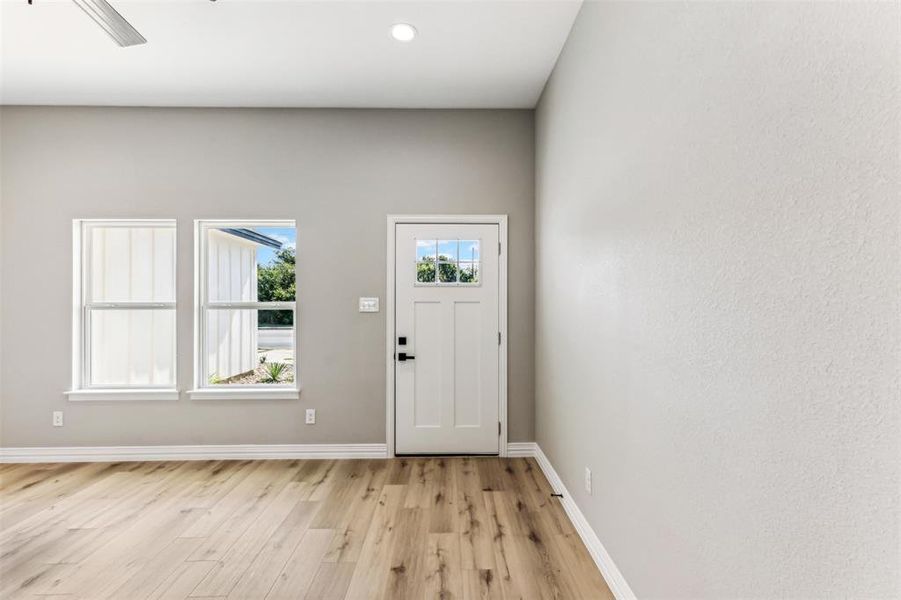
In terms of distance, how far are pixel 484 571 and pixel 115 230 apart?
13.1ft

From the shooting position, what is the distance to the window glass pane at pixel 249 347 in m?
3.62

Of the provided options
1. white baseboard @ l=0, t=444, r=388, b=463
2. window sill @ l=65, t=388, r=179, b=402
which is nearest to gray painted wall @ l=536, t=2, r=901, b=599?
white baseboard @ l=0, t=444, r=388, b=463

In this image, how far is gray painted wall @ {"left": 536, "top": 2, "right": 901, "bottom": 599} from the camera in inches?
28.3

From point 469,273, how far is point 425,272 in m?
0.38

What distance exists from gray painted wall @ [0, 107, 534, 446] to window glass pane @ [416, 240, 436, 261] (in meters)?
0.27

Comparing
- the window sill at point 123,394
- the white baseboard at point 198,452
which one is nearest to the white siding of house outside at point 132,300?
the window sill at point 123,394

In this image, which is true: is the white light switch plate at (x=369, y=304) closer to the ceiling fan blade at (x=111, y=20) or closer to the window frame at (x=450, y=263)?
the window frame at (x=450, y=263)

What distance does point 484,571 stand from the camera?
Result: 2.02 meters

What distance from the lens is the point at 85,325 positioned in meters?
3.57

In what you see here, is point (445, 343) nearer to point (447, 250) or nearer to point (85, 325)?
point (447, 250)

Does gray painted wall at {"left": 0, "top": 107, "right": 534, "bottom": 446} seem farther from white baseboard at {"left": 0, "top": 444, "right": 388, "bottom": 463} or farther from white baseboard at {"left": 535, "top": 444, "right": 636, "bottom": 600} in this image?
white baseboard at {"left": 535, "top": 444, "right": 636, "bottom": 600}

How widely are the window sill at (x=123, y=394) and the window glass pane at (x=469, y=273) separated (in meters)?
2.63

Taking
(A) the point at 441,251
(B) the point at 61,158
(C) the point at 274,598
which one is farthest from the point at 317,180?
(C) the point at 274,598

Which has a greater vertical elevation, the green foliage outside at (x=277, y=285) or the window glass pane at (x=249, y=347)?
the green foliage outside at (x=277, y=285)
